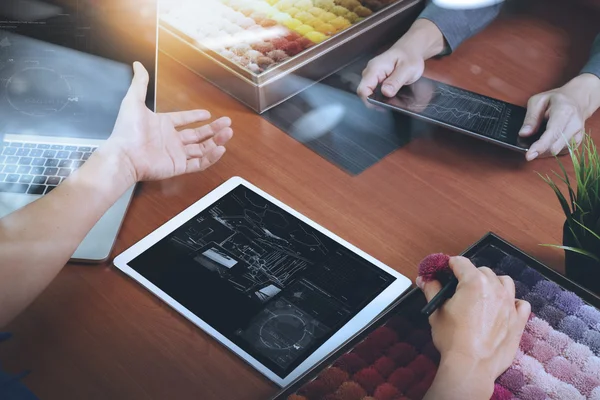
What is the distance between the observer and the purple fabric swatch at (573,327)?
2.27 feet

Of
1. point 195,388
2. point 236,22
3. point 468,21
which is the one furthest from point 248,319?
point 468,21

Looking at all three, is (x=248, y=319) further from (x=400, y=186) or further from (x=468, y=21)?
(x=468, y=21)

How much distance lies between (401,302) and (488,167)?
0.38 meters

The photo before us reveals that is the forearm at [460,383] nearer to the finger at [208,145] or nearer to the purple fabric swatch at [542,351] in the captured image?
the purple fabric swatch at [542,351]

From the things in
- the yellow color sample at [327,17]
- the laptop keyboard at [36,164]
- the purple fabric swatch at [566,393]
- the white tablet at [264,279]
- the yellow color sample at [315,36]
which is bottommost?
the white tablet at [264,279]

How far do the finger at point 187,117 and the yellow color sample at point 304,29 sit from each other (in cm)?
29

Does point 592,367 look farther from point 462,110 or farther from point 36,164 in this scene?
point 36,164

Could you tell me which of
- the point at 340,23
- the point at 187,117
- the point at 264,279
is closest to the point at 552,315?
the point at 264,279

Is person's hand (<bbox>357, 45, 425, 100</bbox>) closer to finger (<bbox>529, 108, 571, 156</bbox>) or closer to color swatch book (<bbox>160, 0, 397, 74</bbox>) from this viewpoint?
color swatch book (<bbox>160, 0, 397, 74</bbox>)

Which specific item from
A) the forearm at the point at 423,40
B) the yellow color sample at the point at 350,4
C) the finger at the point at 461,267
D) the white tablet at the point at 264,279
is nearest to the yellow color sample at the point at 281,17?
the yellow color sample at the point at 350,4

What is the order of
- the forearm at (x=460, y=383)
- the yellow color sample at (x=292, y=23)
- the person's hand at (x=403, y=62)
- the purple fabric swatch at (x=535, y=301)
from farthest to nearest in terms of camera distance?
1. the yellow color sample at (x=292, y=23)
2. the person's hand at (x=403, y=62)
3. the purple fabric swatch at (x=535, y=301)
4. the forearm at (x=460, y=383)

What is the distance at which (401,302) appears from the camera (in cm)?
70

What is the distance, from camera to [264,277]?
79cm

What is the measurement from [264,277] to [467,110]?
1.57 ft
